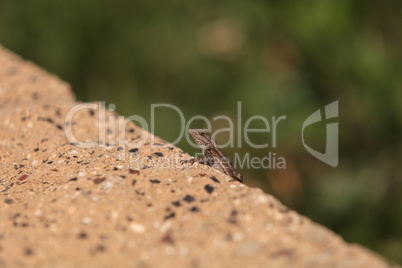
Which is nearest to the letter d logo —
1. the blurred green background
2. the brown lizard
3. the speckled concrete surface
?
the blurred green background

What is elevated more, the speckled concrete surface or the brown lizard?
the speckled concrete surface

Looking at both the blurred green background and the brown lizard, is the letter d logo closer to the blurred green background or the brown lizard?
the blurred green background

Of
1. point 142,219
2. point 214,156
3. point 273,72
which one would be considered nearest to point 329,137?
point 273,72

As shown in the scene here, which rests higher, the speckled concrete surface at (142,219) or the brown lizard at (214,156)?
the speckled concrete surface at (142,219)

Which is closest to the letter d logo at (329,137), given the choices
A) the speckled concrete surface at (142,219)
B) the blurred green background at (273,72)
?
the blurred green background at (273,72)

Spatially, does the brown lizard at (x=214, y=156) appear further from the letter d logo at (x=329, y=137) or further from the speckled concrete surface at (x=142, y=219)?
the letter d logo at (x=329, y=137)

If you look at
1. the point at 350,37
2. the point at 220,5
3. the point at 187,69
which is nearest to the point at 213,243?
the point at 350,37

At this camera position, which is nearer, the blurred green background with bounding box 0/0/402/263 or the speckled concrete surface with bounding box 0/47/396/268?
the speckled concrete surface with bounding box 0/47/396/268
